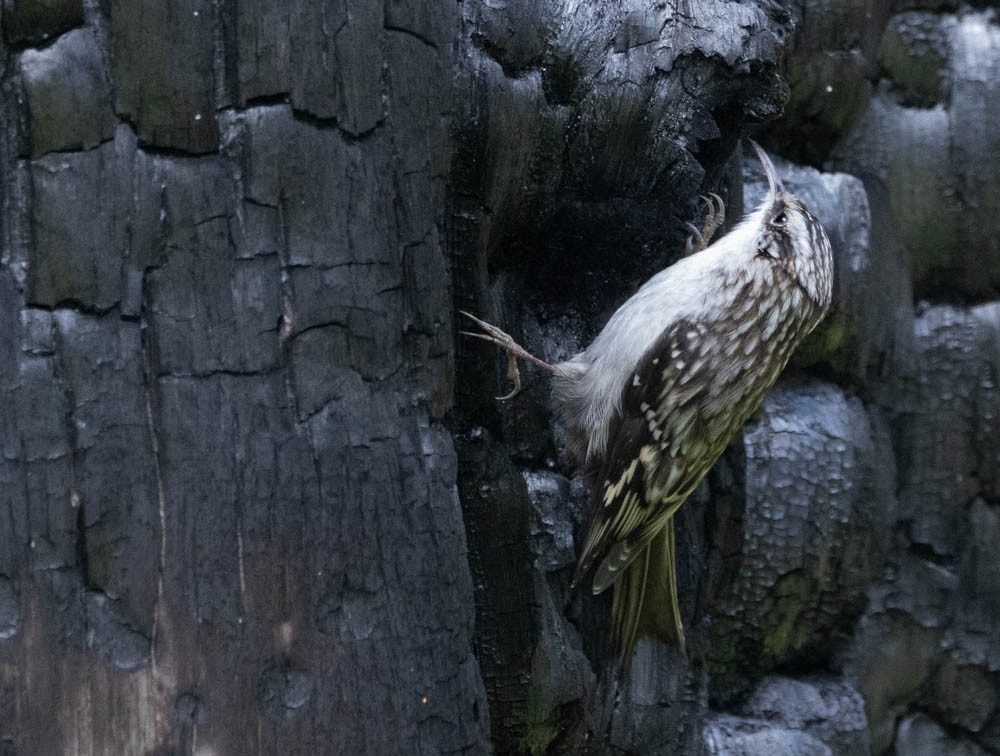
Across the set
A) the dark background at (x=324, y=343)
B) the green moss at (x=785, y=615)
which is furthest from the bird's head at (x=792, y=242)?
the green moss at (x=785, y=615)

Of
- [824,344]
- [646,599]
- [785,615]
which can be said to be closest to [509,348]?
[646,599]

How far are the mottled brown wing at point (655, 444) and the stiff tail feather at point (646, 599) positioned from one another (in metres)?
0.08

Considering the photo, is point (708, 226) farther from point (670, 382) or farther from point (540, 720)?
point (540, 720)

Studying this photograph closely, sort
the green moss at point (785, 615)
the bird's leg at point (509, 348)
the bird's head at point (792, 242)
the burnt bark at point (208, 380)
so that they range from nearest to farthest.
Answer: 1. the burnt bark at point (208, 380)
2. the bird's leg at point (509, 348)
3. the bird's head at point (792, 242)
4. the green moss at point (785, 615)

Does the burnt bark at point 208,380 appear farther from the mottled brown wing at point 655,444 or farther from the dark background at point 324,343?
the mottled brown wing at point 655,444

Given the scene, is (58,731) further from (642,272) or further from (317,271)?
(642,272)

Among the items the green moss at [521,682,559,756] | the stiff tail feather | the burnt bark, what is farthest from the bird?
the burnt bark

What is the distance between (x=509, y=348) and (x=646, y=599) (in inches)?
31.1

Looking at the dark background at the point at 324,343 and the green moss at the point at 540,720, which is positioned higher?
the dark background at the point at 324,343

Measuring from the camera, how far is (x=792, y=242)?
2982mm

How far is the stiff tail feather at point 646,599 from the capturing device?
9.14 feet

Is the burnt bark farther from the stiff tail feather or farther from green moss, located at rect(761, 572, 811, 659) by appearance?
green moss, located at rect(761, 572, 811, 659)

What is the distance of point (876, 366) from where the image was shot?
346 centimetres

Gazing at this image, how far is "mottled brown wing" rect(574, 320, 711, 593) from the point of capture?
2.69 metres
